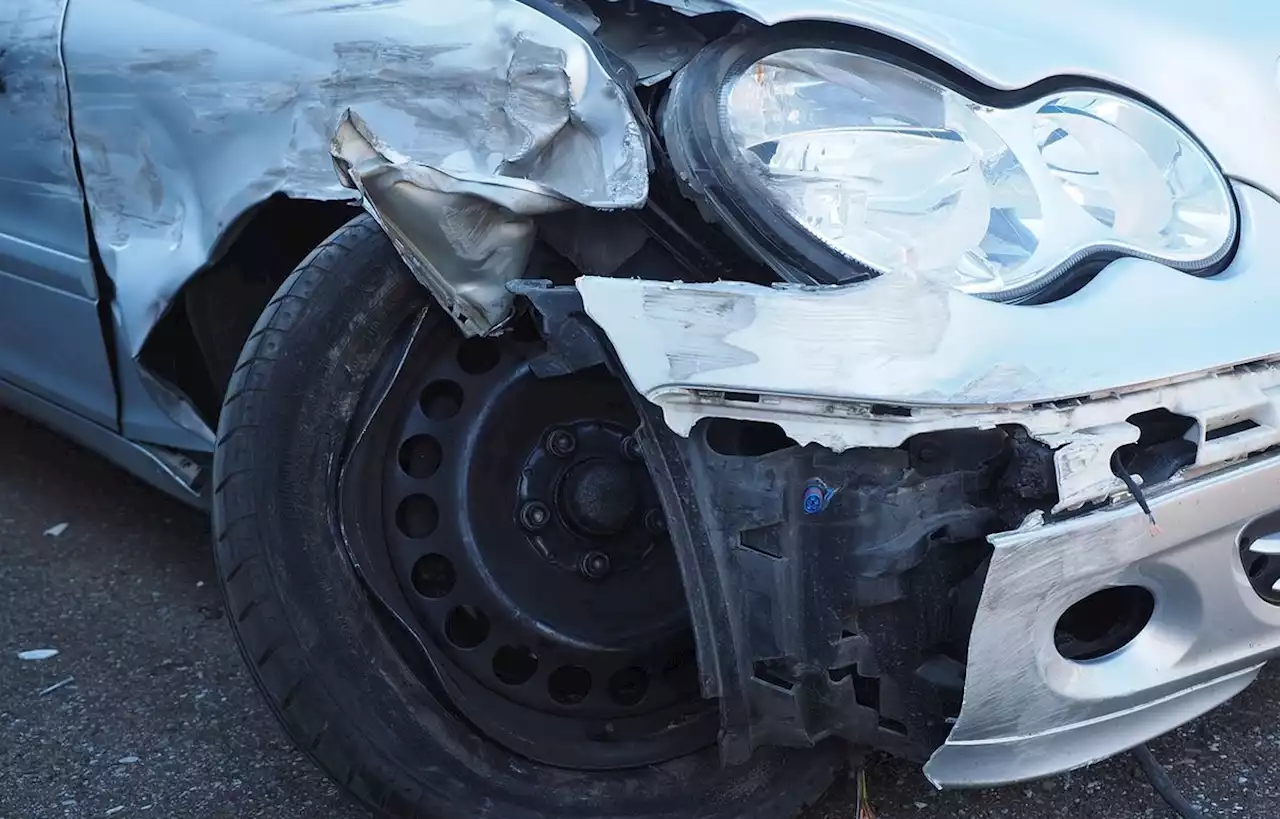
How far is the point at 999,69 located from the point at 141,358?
5.75ft

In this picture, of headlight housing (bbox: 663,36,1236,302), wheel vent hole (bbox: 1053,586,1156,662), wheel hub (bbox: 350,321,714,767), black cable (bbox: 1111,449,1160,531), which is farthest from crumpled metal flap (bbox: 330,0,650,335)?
wheel vent hole (bbox: 1053,586,1156,662)

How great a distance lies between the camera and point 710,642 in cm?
168

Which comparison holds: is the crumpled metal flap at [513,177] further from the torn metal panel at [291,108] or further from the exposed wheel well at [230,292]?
the exposed wheel well at [230,292]

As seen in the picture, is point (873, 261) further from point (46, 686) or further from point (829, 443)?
point (46, 686)

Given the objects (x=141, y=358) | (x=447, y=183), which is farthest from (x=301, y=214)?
(x=447, y=183)

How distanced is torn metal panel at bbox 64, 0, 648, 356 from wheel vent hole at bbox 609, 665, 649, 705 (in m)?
0.73

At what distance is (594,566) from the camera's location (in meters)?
2.00

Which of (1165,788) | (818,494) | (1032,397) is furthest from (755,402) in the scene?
(1165,788)

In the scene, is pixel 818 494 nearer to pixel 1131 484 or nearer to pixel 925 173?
pixel 1131 484

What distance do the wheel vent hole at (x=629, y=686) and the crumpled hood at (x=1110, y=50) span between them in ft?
3.28

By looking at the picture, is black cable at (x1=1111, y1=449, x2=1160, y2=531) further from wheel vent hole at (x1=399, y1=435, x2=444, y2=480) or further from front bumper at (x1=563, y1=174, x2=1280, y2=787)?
wheel vent hole at (x1=399, y1=435, x2=444, y2=480)

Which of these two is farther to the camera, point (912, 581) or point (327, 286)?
point (327, 286)

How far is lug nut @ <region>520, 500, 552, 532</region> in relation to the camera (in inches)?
78.4

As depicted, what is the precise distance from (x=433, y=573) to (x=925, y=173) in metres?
0.95
